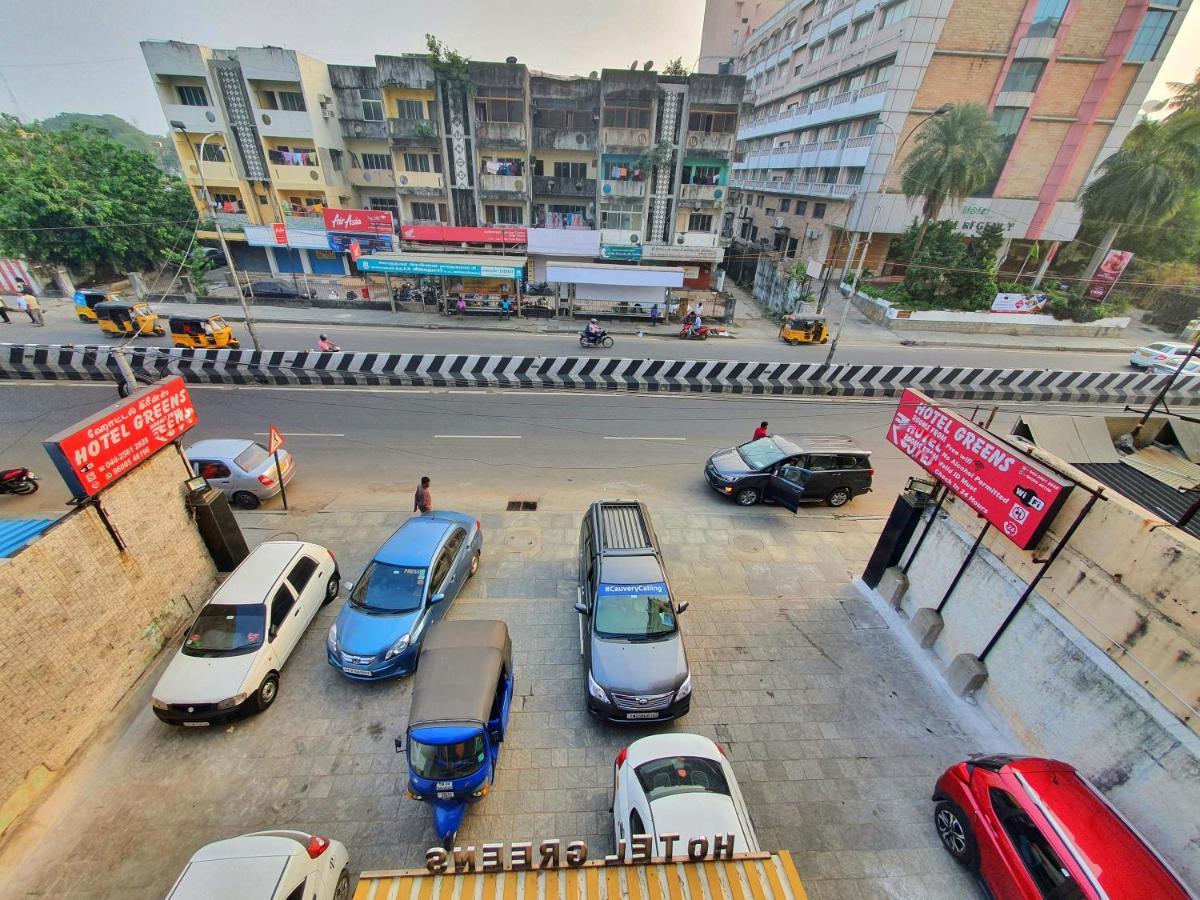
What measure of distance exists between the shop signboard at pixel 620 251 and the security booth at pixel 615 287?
2.01 ft

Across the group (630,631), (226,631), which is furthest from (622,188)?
(226,631)

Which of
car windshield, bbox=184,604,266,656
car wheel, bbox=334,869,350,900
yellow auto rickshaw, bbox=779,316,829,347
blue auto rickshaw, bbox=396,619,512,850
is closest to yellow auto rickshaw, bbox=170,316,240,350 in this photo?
car windshield, bbox=184,604,266,656

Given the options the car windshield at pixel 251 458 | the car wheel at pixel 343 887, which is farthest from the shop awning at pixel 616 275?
the car wheel at pixel 343 887

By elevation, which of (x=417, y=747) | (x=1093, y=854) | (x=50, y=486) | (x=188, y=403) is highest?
(x=188, y=403)

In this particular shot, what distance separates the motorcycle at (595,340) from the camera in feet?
77.7

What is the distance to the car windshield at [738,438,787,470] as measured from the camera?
11.7 metres

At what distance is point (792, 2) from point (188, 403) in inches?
2470

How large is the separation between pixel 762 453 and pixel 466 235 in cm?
2374

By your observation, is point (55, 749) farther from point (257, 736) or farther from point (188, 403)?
point (188, 403)

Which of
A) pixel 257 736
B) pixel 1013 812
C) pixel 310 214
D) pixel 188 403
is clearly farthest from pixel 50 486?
pixel 310 214

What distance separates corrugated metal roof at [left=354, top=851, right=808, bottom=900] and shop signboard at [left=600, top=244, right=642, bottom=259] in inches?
1135

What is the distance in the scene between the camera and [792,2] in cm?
4591

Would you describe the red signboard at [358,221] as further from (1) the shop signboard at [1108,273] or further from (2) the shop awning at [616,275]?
(1) the shop signboard at [1108,273]

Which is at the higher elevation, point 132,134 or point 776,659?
point 132,134
